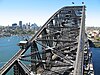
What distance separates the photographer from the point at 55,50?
1522cm

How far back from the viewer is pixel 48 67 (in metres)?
17.2

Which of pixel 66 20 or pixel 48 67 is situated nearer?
pixel 48 67

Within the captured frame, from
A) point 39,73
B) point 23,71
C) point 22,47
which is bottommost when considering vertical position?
point 39,73

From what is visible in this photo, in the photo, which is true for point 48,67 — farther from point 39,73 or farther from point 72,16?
point 72,16

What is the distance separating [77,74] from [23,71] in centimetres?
340

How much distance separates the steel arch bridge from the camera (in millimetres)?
12508

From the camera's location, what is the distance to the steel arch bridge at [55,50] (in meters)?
12.5

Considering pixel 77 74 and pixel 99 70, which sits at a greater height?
pixel 77 74

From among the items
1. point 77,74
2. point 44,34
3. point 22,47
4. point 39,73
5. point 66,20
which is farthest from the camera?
point 66,20

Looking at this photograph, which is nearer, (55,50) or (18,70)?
(18,70)

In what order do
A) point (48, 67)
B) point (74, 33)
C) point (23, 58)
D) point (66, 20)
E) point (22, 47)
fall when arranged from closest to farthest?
1. point (23, 58)
2. point (22, 47)
3. point (48, 67)
4. point (74, 33)
5. point (66, 20)

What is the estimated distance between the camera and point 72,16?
3109cm

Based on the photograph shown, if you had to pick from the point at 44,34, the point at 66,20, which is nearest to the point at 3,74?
the point at 44,34

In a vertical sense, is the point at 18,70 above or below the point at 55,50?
below
